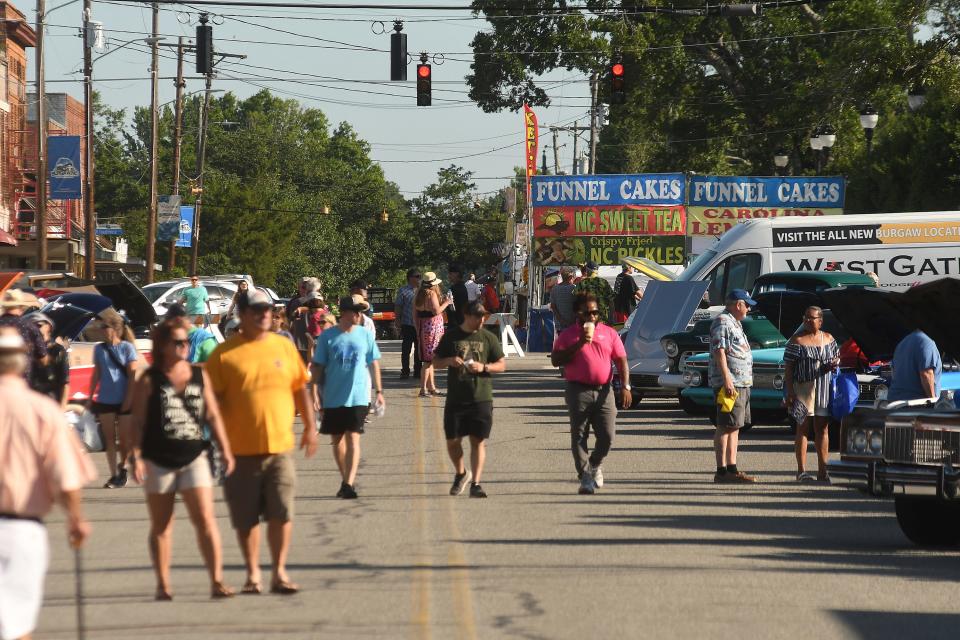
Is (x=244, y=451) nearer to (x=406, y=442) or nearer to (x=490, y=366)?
(x=490, y=366)

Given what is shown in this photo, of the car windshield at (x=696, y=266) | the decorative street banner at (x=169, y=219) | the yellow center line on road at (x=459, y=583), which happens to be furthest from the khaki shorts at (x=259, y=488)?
the decorative street banner at (x=169, y=219)

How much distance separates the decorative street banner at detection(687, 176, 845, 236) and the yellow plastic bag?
25.3 m

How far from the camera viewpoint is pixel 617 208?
3878cm

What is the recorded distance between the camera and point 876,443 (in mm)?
10977

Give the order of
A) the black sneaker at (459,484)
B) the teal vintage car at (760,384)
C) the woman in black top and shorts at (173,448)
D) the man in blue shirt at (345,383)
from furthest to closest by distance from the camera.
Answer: the teal vintage car at (760,384) → the black sneaker at (459,484) → the man in blue shirt at (345,383) → the woman in black top and shorts at (173,448)

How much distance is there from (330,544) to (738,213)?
1186 inches

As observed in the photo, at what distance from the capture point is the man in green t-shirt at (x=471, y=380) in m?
13.8

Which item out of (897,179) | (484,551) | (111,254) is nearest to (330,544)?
(484,551)

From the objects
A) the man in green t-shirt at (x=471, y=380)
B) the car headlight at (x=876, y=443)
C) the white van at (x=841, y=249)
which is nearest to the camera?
the car headlight at (x=876, y=443)

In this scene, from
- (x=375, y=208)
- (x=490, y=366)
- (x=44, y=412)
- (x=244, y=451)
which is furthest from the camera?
(x=375, y=208)

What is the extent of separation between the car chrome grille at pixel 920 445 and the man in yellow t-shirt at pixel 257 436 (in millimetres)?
3950

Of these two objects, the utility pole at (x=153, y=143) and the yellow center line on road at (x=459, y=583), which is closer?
the yellow center line on road at (x=459, y=583)

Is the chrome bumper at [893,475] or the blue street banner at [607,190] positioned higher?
the blue street banner at [607,190]

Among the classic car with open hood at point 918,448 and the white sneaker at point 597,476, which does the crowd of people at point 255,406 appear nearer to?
the white sneaker at point 597,476
